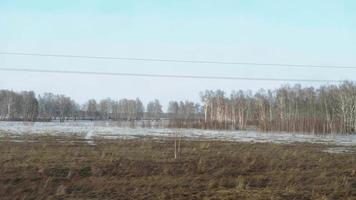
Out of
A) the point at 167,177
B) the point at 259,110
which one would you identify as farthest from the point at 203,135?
the point at 259,110

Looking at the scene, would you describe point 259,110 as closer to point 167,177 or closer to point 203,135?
point 203,135

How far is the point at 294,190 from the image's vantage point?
15.4 metres

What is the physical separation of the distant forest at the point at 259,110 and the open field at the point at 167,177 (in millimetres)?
44703

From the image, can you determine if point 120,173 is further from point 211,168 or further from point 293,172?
point 293,172

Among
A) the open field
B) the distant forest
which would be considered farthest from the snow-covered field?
the open field

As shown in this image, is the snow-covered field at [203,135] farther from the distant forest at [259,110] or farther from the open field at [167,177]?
the open field at [167,177]

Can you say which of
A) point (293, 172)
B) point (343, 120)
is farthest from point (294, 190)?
point (343, 120)

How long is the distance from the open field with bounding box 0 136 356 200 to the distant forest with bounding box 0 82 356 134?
147ft

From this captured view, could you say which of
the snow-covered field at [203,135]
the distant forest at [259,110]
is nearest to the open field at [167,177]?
the snow-covered field at [203,135]

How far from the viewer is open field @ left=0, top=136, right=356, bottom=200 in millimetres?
14391

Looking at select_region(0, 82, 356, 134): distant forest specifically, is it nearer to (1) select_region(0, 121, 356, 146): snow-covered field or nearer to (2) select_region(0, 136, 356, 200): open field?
(1) select_region(0, 121, 356, 146): snow-covered field

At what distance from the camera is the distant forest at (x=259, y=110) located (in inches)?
3135

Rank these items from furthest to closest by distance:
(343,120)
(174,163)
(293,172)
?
(343,120), (174,163), (293,172)

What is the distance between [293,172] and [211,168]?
11.7 ft
